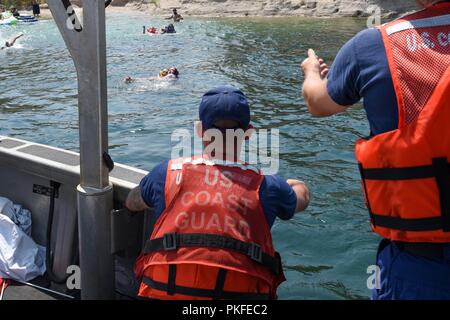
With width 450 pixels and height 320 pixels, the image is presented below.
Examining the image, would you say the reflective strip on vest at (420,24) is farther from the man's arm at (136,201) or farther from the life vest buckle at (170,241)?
the man's arm at (136,201)

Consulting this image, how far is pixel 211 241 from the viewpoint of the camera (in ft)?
8.41

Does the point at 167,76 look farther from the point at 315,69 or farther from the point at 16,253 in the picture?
the point at 315,69

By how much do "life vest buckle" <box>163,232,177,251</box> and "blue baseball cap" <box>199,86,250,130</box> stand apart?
1.87 ft

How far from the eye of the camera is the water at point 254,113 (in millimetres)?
6371

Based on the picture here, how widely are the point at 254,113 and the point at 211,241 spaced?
11119 mm

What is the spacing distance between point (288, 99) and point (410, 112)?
12.8 metres

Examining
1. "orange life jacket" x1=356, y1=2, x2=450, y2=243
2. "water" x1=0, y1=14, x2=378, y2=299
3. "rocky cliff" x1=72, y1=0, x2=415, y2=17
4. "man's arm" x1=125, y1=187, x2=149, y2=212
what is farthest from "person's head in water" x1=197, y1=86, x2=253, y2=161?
"rocky cliff" x1=72, y1=0, x2=415, y2=17

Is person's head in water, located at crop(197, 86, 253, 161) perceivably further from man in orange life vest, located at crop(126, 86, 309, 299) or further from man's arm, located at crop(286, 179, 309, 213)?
man's arm, located at crop(286, 179, 309, 213)

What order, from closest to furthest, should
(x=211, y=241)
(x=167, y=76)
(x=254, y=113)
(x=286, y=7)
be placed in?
(x=211, y=241)
(x=254, y=113)
(x=167, y=76)
(x=286, y=7)

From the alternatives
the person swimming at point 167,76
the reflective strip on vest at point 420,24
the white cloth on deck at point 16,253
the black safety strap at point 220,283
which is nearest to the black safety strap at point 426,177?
the reflective strip on vest at point 420,24

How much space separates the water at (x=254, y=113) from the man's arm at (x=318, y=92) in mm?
3324

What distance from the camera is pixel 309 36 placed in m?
29.5

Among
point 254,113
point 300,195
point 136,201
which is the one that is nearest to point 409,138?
point 300,195

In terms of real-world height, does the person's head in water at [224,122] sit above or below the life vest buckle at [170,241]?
above
